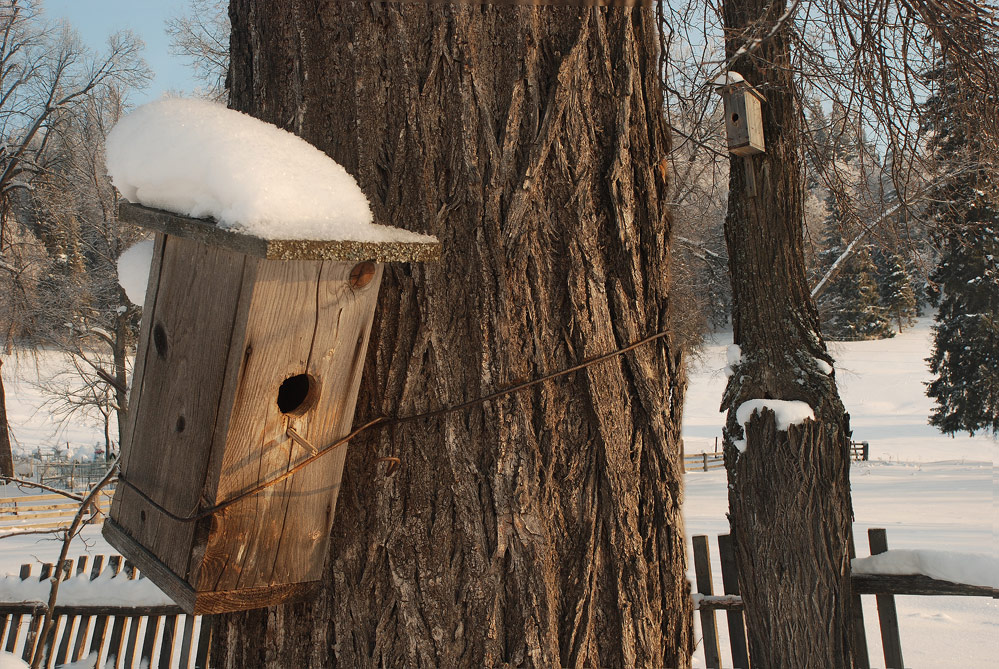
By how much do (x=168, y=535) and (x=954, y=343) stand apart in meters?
25.0

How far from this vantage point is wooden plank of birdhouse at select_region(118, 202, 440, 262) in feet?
4.12

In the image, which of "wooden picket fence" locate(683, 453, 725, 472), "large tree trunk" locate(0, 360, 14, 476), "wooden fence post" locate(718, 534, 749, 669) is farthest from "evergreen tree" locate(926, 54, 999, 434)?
"large tree trunk" locate(0, 360, 14, 476)

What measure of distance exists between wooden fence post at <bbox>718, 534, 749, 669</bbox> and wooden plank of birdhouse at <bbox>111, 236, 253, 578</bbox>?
4.09m

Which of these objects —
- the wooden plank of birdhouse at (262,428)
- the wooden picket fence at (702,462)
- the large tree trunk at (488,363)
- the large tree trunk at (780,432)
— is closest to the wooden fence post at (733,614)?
the large tree trunk at (780,432)

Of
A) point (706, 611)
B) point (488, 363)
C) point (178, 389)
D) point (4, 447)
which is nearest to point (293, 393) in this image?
point (178, 389)

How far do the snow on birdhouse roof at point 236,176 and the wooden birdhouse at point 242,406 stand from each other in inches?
1.6

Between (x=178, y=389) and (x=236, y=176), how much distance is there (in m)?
0.50

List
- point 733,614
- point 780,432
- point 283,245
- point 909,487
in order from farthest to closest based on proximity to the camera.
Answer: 1. point 909,487
2. point 733,614
3. point 780,432
4. point 283,245

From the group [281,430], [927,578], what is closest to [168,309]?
[281,430]

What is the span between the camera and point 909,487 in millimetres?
14617

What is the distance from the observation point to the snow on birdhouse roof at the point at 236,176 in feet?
4.38

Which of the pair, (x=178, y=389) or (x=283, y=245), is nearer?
(x=283, y=245)

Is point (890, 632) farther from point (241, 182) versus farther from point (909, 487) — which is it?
point (909, 487)

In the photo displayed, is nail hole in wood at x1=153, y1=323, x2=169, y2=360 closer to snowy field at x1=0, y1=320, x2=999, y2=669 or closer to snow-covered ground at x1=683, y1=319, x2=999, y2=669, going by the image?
snowy field at x1=0, y1=320, x2=999, y2=669
